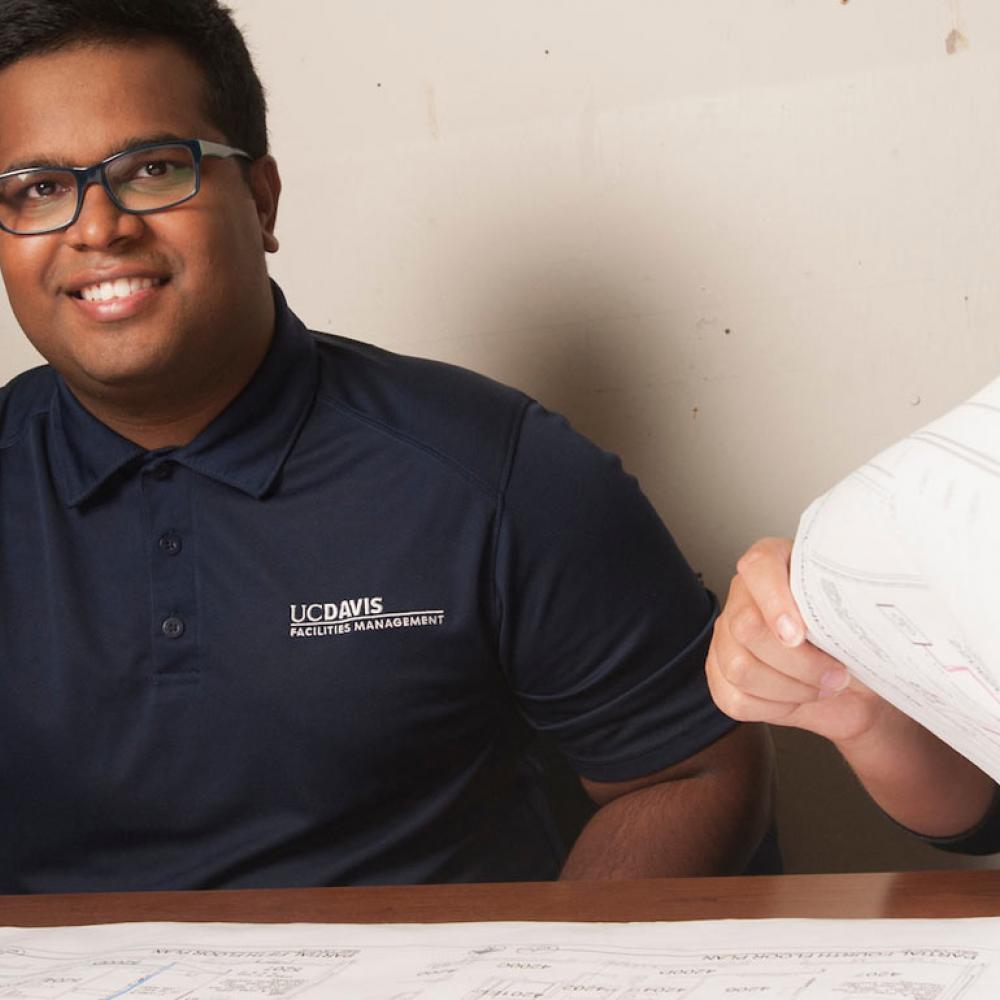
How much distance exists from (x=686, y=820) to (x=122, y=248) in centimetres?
70

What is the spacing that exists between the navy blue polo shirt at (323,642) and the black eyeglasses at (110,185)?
19 cm

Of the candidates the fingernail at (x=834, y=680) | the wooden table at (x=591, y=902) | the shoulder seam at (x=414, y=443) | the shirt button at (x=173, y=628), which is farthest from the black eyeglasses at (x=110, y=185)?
the fingernail at (x=834, y=680)

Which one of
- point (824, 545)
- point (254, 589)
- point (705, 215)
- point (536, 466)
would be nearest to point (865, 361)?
point (705, 215)

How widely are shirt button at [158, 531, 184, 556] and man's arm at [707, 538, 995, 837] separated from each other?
0.53 meters

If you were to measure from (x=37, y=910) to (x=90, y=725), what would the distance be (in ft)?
1.04

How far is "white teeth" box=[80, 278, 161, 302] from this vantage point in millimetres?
1138

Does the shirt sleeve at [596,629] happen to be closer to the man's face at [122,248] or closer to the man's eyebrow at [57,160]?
the man's face at [122,248]

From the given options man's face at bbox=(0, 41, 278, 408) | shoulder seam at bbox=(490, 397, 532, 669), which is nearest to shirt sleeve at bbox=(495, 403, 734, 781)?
shoulder seam at bbox=(490, 397, 532, 669)

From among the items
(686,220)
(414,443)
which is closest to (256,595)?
(414,443)

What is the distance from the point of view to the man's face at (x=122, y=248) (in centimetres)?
113

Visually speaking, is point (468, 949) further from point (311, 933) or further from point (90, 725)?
point (90, 725)

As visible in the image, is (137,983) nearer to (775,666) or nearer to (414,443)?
(775,666)

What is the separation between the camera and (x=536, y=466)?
1.17 metres

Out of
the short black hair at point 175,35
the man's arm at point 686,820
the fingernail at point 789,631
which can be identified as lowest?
the man's arm at point 686,820
